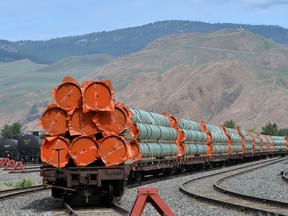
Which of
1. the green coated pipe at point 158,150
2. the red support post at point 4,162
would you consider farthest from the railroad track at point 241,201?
the red support post at point 4,162

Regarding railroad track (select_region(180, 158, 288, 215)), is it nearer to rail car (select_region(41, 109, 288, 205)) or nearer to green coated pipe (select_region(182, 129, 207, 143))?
rail car (select_region(41, 109, 288, 205))

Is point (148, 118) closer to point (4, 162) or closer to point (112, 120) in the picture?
point (112, 120)

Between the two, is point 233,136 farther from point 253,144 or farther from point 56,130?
point 56,130

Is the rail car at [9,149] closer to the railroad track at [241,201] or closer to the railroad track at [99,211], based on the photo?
the railroad track at [241,201]

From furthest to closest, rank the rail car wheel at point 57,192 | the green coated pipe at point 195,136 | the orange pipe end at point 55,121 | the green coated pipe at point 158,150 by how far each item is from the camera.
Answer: the green coated pipe at point 195,136
the green coated pipe at point 158,150
the rail car wheel at point 57,192
the orange pipe end at point 55,121

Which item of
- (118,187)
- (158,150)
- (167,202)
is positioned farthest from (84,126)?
(158,150)

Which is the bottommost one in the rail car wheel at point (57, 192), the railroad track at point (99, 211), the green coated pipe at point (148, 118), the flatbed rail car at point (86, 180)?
the railroad track at point (99, 211)

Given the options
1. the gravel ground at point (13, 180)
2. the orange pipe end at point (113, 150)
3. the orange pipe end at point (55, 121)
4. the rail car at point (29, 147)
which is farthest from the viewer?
the rail car at point (29, 147)

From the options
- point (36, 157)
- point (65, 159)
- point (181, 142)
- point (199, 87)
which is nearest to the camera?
point (65, 159)

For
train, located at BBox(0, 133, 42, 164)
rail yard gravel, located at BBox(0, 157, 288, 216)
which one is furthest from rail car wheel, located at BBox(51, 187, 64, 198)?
train, located at BBox(0, 133, 42, 164)

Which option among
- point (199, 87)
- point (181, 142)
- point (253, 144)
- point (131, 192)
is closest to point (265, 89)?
point (199, 87)

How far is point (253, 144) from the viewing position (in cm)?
6069

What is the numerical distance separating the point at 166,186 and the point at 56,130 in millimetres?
7921

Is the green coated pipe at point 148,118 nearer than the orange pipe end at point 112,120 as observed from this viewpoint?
No
